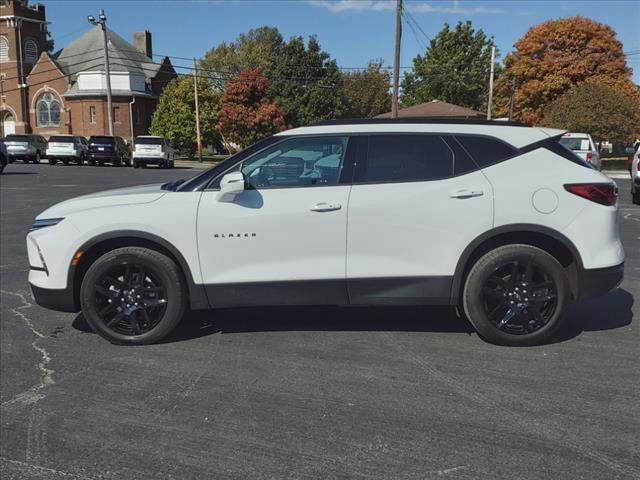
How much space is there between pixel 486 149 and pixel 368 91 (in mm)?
72235

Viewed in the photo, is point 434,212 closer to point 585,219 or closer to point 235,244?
point 585,219

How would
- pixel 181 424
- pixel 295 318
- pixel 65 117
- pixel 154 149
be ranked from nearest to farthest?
pixel 181 424 → pixel 295 318 → pixel 154 149 → pixel 65 117

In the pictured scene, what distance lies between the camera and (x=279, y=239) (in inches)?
176

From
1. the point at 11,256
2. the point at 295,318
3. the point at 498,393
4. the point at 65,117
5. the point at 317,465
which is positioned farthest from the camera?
the point at 65,117

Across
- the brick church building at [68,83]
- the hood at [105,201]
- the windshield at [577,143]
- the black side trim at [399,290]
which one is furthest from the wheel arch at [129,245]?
the brick church building at [68,83]

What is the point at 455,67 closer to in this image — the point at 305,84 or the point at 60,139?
the point at 305,84

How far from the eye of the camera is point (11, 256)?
329 inches

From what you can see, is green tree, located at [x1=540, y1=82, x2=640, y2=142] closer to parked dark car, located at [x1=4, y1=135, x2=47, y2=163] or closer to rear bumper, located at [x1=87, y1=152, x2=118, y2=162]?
rear bumper, located at [x1=87, y1=152, x2=118, y2=162]

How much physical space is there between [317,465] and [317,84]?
177 feet

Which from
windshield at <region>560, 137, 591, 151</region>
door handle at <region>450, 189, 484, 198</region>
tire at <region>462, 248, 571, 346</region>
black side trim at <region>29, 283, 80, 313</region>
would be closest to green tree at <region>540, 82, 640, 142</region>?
windshield at <region>560, 137, 591, 151</region>

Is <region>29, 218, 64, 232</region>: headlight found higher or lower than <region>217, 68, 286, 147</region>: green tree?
lower

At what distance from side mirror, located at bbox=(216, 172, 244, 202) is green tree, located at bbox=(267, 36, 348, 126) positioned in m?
50.1

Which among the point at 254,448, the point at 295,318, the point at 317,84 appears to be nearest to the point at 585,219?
the point at 295,318

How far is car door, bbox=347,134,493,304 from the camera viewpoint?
446cm
